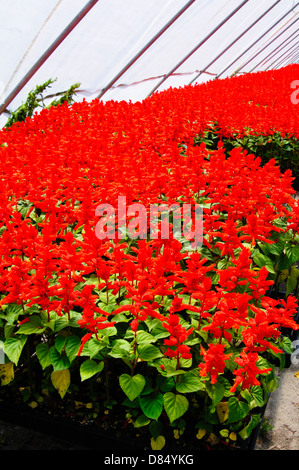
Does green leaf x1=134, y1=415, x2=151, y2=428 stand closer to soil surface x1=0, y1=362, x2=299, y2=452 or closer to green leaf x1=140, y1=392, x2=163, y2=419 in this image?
green leaf x1=140, y1=392, x2=163, y2=419

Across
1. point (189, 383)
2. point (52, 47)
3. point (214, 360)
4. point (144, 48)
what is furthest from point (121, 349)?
point (144, 48)

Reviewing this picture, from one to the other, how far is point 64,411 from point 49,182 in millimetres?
1700

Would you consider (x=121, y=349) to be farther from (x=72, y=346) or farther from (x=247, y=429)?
(x=247, y=429)

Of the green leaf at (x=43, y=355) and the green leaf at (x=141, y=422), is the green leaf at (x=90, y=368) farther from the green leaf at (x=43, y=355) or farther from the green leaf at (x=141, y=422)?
the green leaf at (x=141, y=422)

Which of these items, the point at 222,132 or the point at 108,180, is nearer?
the point at 108,180

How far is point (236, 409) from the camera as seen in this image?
6.31ft

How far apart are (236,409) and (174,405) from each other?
319mm

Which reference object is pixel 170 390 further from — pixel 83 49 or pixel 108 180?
pixel 83 49

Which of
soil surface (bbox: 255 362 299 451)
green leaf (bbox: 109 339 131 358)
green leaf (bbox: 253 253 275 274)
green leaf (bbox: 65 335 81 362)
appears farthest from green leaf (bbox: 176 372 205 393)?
soil surface (bbox: 255 362 299 451)

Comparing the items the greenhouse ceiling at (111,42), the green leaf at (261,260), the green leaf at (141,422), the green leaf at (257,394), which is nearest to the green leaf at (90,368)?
the green leaf at (141,422)

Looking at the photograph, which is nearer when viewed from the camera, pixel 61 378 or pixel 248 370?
pixel 248 370

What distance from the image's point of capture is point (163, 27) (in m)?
7.43

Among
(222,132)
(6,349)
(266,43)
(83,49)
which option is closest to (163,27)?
(83,49)
